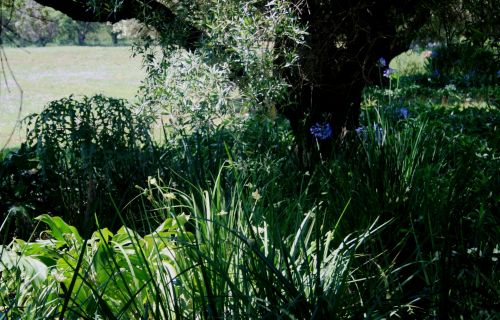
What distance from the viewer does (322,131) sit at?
4762 mm

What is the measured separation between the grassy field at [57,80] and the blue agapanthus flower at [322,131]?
464 cm

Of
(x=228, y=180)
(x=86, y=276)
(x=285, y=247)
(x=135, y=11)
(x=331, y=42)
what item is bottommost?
→ (x=228, y=180)

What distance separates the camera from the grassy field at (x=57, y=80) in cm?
1319

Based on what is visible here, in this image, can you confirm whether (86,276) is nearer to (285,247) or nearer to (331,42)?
(285,247)

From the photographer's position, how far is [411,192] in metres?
3.34

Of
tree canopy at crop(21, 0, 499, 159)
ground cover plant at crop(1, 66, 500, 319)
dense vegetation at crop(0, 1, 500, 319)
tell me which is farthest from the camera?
tree canopy at crop(21, 0, 499, 159)

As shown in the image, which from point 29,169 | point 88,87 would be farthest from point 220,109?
point 88,87

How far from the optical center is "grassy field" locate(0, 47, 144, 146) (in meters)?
13.2

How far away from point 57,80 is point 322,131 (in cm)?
1578

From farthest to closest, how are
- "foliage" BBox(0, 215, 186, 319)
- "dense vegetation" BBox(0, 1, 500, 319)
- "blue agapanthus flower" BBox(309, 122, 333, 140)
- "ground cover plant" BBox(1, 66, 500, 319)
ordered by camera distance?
1. "blue agapanthus flower" BBox(309, 122, 333, 140)
2. "dense vegetation" BBox(0, 1, 500, 319)
3. "foliage" BBox(0, 215, 186, 319)
4. "ground cover plant" BBox(1, 66, 500, 319)

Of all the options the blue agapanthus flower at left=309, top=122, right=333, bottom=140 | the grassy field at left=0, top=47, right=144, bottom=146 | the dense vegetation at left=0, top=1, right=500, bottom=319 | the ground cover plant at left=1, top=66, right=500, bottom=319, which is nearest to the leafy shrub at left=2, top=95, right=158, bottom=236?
the dense vegetation at left=0, top=1, right=500, bottom=319

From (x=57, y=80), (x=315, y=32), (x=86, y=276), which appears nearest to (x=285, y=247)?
(x=86, y=276)

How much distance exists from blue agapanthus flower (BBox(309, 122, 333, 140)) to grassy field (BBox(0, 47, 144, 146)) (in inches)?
183

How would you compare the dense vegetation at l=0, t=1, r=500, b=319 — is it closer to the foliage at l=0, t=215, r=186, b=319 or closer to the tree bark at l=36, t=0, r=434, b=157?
the foliage at l=0, t=215, r=186, b=319
